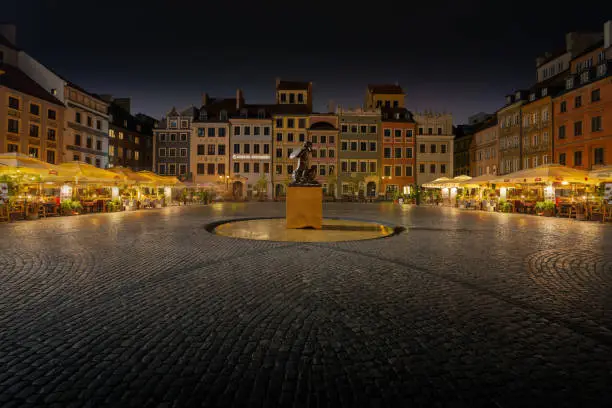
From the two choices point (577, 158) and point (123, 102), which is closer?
point (577, 158)

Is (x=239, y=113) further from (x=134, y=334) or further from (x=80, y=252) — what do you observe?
(x=134, y=334)

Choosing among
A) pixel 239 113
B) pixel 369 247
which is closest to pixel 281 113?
pixel 239 113

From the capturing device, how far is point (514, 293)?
5422 mm

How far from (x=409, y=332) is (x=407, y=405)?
1.34m

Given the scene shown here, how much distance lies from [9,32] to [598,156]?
63.1m

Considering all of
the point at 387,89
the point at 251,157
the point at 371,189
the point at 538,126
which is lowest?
the point at 371,189

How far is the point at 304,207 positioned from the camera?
571 inches

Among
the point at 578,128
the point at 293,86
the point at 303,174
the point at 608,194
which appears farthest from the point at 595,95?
the point at 293,86

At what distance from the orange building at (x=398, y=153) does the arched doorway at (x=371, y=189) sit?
140cm

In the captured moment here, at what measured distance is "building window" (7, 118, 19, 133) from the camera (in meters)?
38.2

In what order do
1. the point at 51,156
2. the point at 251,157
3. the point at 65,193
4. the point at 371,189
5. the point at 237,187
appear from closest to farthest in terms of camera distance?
the point at 65,193 < the point at 51,156 < the point at 251,157 < the point at 237,187 < the point at 371,189

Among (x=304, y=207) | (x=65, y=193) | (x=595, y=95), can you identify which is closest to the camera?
(x=304, y=207)

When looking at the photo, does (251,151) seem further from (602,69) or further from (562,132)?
(602,69)

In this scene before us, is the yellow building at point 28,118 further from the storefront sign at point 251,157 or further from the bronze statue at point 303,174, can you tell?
the bronze statue at point 303,174
